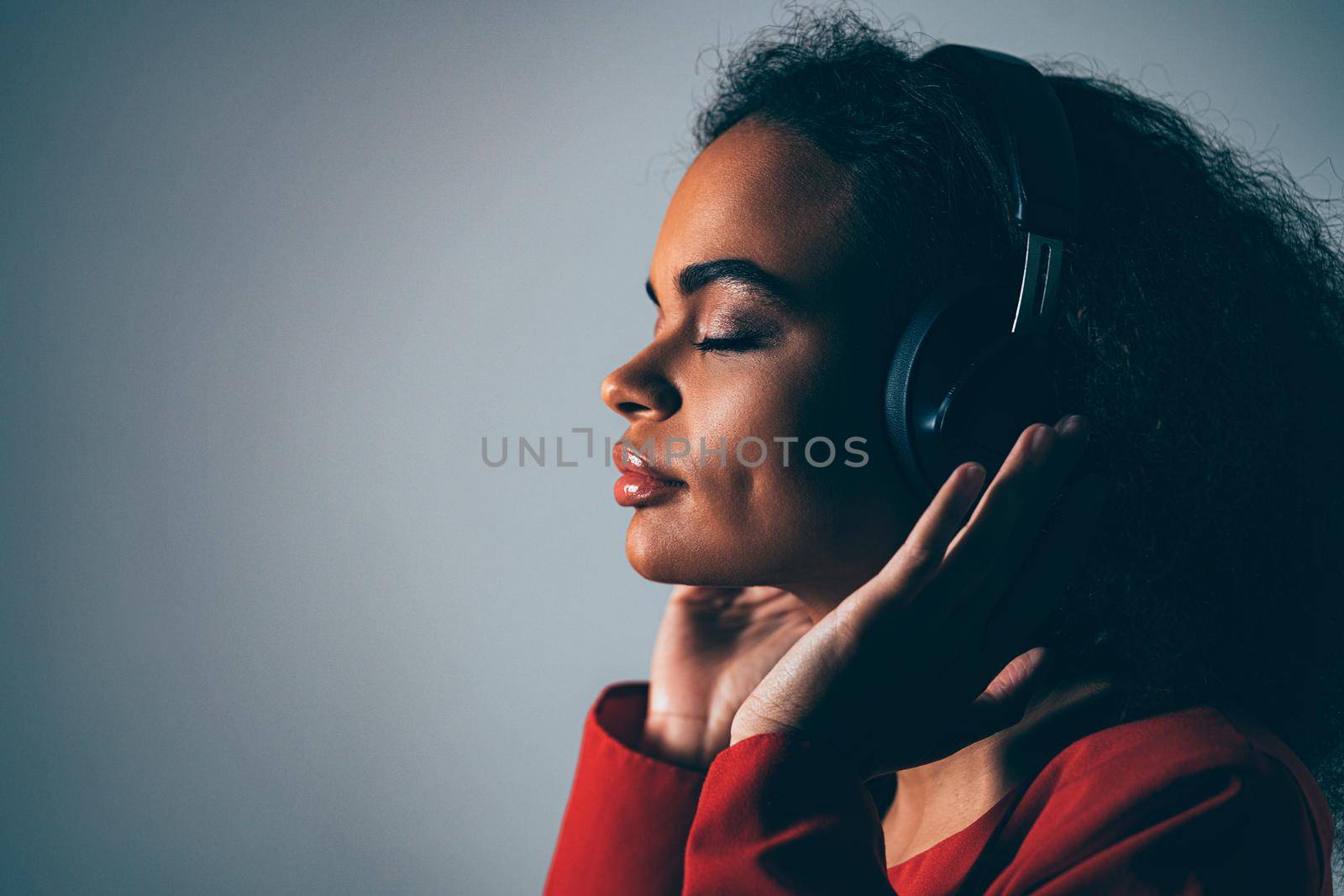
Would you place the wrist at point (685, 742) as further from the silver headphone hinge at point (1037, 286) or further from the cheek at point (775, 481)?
the silver headphone hinge at point (1037, 286)

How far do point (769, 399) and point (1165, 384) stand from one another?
0.30 m

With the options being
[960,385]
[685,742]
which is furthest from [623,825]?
[960,385]

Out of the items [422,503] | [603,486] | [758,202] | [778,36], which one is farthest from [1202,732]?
[422,503]

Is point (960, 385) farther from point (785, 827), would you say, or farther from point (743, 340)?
point (785, 827)

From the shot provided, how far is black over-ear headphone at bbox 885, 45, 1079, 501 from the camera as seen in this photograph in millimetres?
654

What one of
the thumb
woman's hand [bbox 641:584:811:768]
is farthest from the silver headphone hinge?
woman's hand [bbox 641:584:811:768]

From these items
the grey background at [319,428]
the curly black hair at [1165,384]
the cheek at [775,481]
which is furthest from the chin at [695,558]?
the grey background at [319,428]

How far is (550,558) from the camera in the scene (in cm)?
143

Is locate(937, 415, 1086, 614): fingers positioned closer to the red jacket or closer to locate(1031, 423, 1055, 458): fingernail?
locate(1031, 423, 1055, 458): fingernail

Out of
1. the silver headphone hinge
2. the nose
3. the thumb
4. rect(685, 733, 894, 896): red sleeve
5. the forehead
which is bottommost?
rect(685, 733, 894, 896): red sleeve

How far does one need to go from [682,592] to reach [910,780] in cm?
36

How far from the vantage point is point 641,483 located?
759 mm

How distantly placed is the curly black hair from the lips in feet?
0.74

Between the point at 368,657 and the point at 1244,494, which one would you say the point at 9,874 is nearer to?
the point at 368,657
